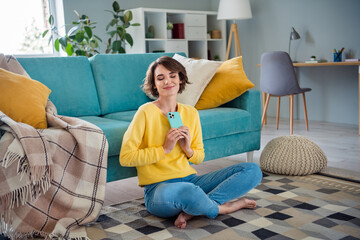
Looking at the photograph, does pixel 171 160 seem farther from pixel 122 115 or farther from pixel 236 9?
pixel 236 9

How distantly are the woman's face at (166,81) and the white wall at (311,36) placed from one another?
3198 millimetres

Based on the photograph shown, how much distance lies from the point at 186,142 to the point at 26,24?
147 inches

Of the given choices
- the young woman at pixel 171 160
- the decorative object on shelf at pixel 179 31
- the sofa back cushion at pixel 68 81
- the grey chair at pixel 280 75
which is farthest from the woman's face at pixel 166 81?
the decorative object on shelf at pixel 179 31

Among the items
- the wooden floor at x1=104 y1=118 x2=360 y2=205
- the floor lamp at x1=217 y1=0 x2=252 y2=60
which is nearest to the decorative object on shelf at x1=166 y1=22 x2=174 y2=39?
the floor lamp at x1=217 y1=0 x2=252 y2=60

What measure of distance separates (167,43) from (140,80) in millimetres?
2449

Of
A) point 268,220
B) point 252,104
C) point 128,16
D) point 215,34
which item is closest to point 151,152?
point 268,220

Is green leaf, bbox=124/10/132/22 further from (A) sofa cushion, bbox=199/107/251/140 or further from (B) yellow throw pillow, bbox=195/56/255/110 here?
(A) sofa cushion, bbox=199/107/251/140

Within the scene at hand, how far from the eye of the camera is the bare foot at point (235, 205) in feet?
6.44

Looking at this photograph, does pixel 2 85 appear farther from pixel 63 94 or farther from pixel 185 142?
pixel 185 142

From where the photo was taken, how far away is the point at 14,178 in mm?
1686

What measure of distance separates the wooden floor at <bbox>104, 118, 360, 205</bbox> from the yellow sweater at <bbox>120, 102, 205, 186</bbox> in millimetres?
488

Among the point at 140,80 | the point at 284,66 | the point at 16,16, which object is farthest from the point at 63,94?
the point at 16,16

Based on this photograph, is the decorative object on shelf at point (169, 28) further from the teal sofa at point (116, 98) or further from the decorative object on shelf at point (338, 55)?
the teal sofa at point (116, 98)

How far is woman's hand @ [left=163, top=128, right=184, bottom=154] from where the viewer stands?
6.18 feet
